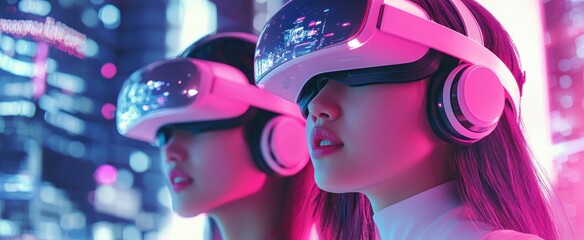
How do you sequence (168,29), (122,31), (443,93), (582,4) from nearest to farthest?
1. (443,93)
2. (582,4)
3. (168,29)
4. (122,31)

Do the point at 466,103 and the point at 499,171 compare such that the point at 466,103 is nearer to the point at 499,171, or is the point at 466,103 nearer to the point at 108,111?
the point at 499,171

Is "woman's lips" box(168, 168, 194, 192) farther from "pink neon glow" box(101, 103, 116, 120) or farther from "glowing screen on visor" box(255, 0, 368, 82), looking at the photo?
"pink neon glow" box(101, 103, 116, 120)

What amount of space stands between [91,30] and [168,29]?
50 cm

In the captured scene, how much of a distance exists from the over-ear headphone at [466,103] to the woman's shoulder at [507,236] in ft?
0.54

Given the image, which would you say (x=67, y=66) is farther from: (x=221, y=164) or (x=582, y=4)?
(x=582, y=4)

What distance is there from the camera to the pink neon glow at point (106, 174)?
11.7 feet

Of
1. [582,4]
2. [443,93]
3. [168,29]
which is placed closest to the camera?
[443,93]

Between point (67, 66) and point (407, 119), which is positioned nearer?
point (407, 119)

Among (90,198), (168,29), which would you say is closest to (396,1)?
(168,29)

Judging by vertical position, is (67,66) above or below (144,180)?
above

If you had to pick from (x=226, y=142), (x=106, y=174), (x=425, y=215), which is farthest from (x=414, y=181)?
(x=106, y=174)

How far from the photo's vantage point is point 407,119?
3.85ft

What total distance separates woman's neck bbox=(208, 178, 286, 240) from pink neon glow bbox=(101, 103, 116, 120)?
198 cm

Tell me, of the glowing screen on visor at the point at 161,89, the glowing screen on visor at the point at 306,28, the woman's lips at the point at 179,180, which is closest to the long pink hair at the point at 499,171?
the glowing screen on visor at the point at 306,28
